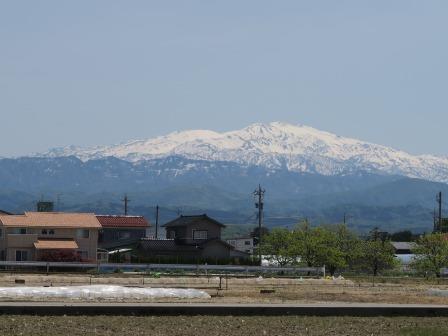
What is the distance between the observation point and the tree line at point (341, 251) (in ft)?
298

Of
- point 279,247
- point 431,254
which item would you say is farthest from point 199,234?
point 431,254

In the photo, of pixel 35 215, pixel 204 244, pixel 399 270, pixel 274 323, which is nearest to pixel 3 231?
pixel 35 215

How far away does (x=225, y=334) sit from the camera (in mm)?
27406

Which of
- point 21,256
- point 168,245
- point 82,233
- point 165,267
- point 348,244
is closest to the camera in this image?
point 165,267

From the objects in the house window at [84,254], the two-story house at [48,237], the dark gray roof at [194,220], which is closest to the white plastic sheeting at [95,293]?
the two-story house at [48,237]

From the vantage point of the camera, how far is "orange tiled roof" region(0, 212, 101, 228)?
90875mm

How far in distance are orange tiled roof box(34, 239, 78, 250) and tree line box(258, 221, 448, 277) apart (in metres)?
20.4

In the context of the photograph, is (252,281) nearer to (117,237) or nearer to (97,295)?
(97,295)

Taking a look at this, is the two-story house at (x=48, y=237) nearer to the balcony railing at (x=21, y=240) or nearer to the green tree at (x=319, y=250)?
the balcony railing at (x=21, y=240)

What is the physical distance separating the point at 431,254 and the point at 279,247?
15.8m

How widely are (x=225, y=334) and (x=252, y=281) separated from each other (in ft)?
125

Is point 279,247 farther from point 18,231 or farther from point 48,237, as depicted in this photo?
point 18,231

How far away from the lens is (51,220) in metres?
93.8

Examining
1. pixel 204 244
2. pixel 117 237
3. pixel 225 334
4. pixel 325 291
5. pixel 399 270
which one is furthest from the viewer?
pixel 117 237
